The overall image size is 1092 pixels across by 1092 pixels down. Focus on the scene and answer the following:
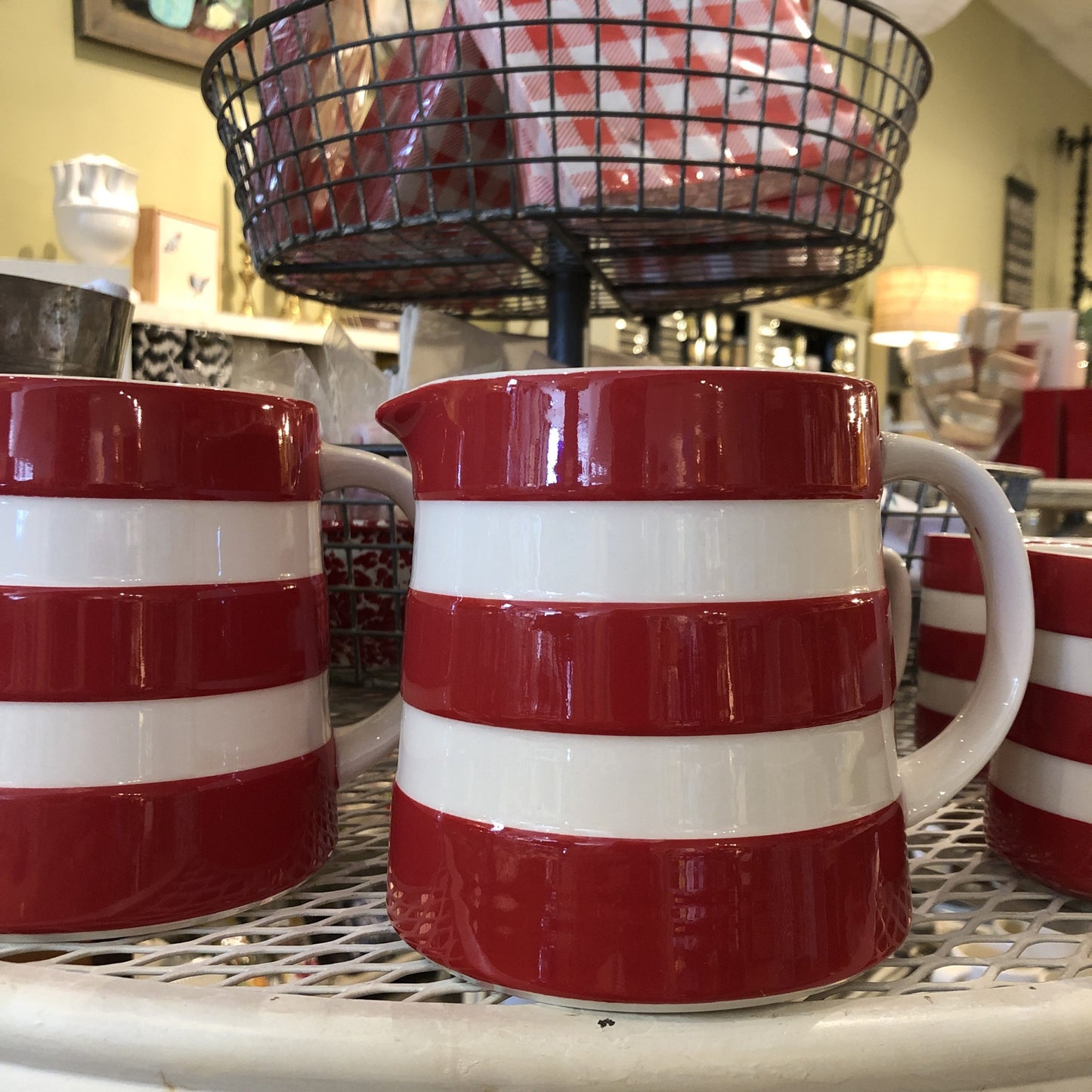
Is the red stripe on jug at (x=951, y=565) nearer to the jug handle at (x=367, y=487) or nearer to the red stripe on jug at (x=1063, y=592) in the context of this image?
the red stripe on jug at (x=1063, y=592)

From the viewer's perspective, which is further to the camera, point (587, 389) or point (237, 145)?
point (237, 145)

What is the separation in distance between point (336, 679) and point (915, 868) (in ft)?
1.43

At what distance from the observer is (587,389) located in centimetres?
29

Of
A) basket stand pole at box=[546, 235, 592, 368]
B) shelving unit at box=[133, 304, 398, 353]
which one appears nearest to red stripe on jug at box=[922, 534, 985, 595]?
basket stand pole at box=[546, 235, 592, 368]

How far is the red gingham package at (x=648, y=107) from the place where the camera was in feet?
1.61

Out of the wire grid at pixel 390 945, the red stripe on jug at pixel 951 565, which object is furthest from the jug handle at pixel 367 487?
the red stripe on jug at pixel 951 565

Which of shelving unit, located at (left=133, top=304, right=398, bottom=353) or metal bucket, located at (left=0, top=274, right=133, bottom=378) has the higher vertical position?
shelving unit, located at (left=133, top=304, right=398, bottom=353)

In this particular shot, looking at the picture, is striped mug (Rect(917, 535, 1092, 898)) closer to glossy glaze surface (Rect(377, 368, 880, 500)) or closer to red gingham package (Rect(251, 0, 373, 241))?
glossy glaze surface (Rect(377, 368, 880, 500))

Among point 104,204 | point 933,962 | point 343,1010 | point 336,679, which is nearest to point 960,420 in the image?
point 336,679

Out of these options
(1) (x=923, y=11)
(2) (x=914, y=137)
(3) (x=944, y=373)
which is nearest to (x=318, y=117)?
(1) (x=923, y=11)

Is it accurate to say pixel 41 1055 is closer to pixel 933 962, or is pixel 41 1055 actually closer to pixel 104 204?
pixel 933 962

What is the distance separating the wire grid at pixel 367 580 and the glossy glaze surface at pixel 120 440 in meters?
0.25

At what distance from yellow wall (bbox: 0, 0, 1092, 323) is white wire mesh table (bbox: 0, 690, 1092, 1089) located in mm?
1803

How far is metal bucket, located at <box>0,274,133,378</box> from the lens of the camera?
1.30 ft
